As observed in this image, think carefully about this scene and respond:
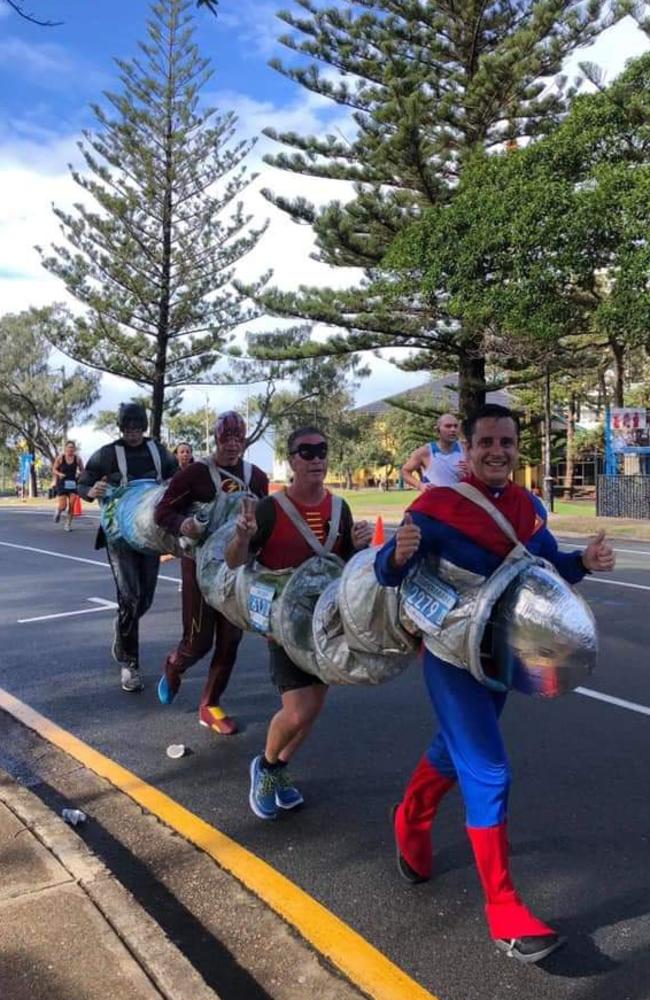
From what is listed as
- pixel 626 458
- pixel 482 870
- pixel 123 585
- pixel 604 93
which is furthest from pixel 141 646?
pixel 626 458

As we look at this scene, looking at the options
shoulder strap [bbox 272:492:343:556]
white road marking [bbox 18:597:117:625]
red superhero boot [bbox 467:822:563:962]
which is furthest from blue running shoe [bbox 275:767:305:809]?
white road marking [bbox 18:597:117:625]

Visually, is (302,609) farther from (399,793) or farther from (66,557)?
(66,557)

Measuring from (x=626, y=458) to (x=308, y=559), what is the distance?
23.2m

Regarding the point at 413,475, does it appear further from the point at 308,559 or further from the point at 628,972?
the point at 628,972

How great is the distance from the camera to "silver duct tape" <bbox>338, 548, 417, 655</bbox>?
2.94 m

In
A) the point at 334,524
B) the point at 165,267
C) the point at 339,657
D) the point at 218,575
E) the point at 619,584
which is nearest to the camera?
the point at 339,657

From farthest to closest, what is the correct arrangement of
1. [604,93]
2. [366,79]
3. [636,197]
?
1. [366,79]
2. [604,93]
3. [636,197]

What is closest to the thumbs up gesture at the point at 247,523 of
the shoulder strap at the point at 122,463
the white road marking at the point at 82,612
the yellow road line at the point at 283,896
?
the yellow road line at the point at 283,896

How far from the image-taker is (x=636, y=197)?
57.7 feet

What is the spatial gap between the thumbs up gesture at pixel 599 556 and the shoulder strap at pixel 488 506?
0.30m

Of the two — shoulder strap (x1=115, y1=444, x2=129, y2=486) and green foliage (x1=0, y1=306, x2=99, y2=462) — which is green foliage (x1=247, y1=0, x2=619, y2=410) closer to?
shoulder strap (x1=115, y1=444, x2=129, y2=486)

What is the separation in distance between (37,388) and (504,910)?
59630 mm

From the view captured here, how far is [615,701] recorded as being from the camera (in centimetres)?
561

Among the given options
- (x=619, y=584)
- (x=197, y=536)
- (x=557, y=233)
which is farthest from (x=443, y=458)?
(x=557, y=233)
